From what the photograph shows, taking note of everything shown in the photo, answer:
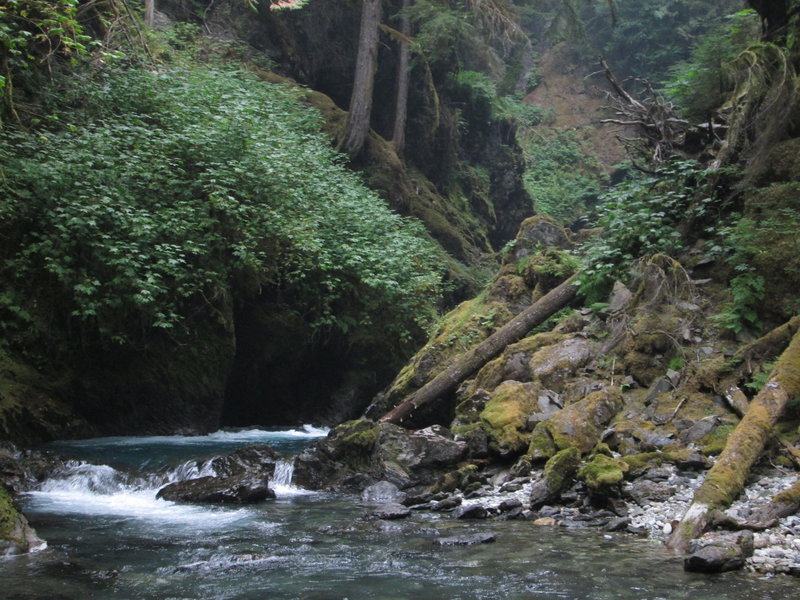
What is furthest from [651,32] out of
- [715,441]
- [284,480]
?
[284,480]

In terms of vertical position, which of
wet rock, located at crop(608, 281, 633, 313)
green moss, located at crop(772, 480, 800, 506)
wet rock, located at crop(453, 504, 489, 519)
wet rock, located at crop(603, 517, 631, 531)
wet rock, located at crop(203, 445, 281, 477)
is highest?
wet rock, located at crop(608, 281, 633, 313)

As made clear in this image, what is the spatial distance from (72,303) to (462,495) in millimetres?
6808

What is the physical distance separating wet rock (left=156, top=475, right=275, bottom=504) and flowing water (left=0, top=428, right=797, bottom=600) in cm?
21

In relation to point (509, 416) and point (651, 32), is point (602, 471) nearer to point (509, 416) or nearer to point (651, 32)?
point (509, 416)

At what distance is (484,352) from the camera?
36.3 ft

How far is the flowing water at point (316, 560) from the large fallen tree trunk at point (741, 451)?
37cm

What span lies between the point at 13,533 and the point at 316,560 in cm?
240

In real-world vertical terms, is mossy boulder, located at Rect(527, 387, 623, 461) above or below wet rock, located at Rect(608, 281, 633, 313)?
below

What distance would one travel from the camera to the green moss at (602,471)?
6.12m

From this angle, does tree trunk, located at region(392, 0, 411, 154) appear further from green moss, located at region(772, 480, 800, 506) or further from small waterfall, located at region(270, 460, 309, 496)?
green moss, located at region(772, 480, 800, 506)

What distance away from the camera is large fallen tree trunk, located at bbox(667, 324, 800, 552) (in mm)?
5117

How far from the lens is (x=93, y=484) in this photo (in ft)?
26.5

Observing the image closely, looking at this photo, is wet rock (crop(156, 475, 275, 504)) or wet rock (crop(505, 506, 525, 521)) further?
wet rock (crop(156, 475, 275, 504))

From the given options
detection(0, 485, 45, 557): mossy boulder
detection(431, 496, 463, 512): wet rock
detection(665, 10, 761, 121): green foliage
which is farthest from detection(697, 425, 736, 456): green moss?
detection(665, 10, 761, 121): green foliage
